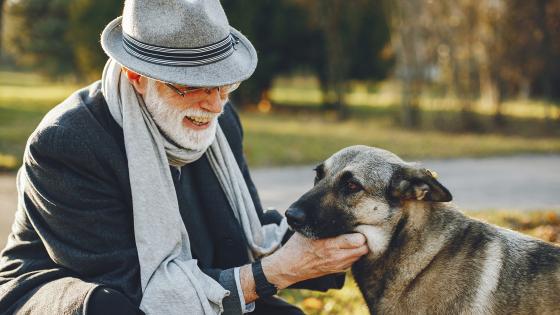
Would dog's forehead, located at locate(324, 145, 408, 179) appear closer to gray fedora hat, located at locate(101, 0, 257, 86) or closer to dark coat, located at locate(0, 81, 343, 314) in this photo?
gray fedora hat, located at locate(101, 0, 257, 86)

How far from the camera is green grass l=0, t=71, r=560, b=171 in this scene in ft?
43.6

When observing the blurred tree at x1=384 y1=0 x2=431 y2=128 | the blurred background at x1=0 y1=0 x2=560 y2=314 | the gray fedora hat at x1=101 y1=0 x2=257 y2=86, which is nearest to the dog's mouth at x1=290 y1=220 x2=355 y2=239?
the gray fedora hat at x1=101 y1=0 x2=257 y2=86

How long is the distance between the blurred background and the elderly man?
1.88 metres

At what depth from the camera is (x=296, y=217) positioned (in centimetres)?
340

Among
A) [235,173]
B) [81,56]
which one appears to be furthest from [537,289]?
[81,56]

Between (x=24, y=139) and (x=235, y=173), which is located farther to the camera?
(x=24, y=139)

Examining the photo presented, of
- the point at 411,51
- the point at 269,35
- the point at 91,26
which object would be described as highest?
the point at 91,26

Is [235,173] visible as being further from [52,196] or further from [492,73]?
[492,73]

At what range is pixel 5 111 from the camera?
22578 millimetres

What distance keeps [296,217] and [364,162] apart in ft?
1.70

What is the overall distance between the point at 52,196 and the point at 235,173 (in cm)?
113

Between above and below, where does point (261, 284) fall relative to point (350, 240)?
below

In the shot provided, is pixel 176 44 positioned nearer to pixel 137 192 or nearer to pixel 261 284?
pixel 137 192

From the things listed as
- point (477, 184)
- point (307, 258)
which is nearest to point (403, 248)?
point (307, 258)
